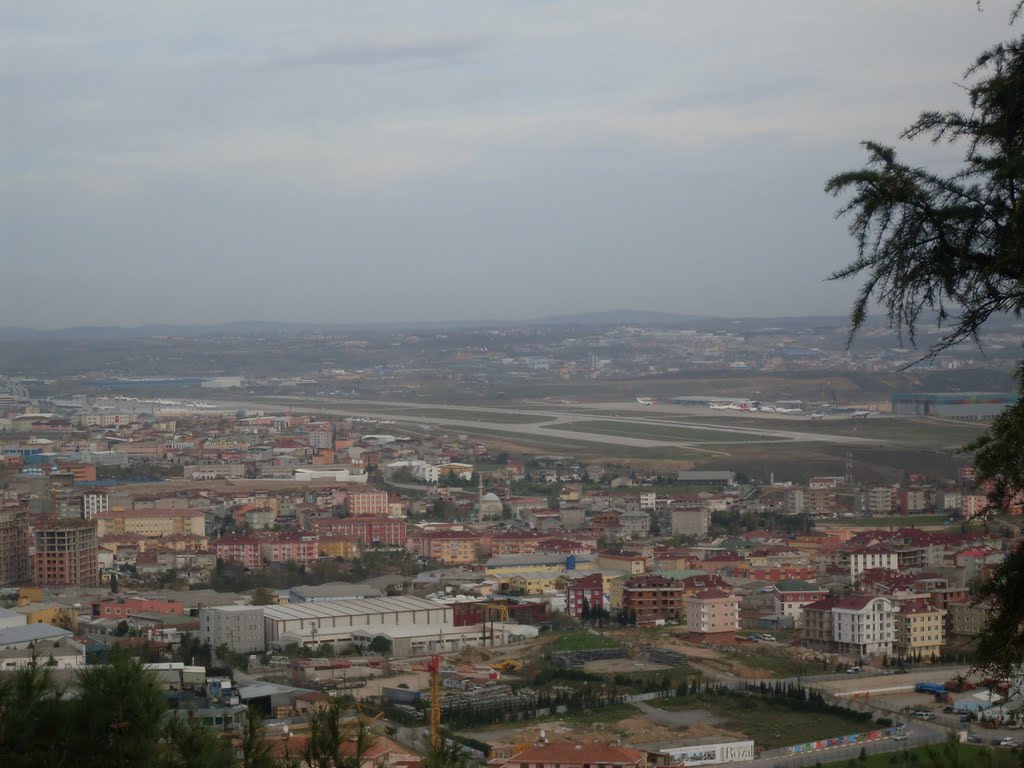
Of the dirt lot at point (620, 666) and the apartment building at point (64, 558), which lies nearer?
the dirt lot at point (620, 666)

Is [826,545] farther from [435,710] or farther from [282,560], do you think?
[435,710]

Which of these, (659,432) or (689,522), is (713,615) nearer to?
(689,522)

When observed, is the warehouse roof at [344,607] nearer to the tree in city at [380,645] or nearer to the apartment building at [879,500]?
the tree in city at [380,645]

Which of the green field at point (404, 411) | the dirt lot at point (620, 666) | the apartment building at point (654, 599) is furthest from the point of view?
the green field at point (404, 411)

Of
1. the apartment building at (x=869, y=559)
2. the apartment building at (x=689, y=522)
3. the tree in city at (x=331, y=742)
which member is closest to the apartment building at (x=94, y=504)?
the apartment building at (x=689, y=522)

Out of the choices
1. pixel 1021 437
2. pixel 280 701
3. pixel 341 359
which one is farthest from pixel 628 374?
pixel 1021 437

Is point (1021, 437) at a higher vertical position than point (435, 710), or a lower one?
higher
